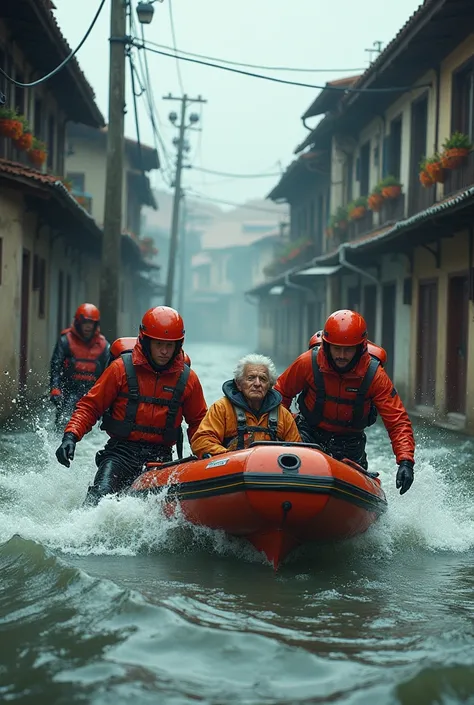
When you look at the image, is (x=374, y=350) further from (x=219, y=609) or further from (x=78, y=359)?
(x=78, y=359)

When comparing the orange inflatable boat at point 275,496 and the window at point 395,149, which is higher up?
the window at point 395,149

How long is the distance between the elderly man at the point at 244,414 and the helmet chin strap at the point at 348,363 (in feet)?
2.31

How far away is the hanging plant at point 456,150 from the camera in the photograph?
53.1 feet

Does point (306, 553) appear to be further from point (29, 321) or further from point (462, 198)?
point (29, 321)

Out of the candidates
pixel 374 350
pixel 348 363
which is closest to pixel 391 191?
pixel 374 350

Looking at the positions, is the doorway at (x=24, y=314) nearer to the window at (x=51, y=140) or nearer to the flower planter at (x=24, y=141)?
the flower planter at (x=24, y=141)

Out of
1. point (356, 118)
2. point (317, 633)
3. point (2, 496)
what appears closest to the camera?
point (317, 633)

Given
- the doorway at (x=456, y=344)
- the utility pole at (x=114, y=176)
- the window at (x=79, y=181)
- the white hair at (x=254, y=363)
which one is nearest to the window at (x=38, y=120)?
the utility pole at (x=114, y=176)

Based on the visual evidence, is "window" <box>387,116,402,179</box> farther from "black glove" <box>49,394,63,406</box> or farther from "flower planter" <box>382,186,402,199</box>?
"black glove" <box>49,394,63,406</box>

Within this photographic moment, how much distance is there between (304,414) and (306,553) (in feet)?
4.59

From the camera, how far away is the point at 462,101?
1786cm

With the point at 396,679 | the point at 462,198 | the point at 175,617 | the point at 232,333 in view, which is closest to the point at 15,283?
the point at 462,198

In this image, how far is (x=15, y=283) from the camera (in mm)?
16234

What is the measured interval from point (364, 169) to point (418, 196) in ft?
21.1
